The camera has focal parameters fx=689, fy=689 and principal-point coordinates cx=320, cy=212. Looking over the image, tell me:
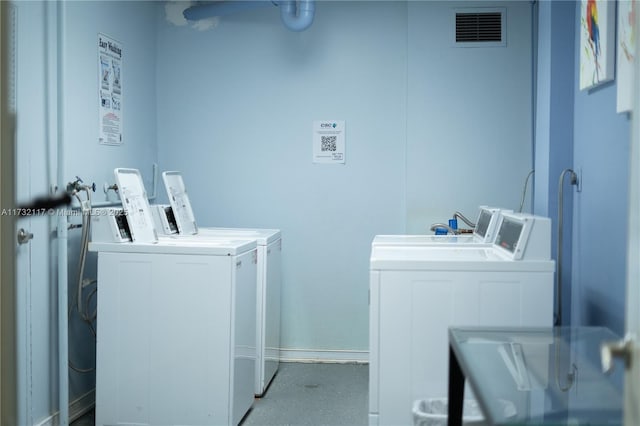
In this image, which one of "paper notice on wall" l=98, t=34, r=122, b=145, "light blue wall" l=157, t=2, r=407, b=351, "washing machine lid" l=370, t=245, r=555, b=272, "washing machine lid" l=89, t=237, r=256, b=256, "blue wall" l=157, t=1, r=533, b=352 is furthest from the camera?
"light blue wall" l=157, t=2, r=407, b=351

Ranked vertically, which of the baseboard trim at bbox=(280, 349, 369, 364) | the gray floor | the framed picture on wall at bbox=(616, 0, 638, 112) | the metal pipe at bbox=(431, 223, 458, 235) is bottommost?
the gray floor

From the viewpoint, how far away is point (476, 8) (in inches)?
177

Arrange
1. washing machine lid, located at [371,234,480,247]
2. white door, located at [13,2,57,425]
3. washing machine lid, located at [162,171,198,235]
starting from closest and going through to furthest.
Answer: white door, located at [13,2,57,425] < washing machine lid, located at [371,234,480,247] < washing machine lid, located at [162,171,198,235]

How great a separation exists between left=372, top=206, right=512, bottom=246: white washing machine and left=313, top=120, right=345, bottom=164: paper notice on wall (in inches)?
40.3

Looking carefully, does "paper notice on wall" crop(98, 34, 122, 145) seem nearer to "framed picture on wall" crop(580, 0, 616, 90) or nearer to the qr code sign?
the qr code sign

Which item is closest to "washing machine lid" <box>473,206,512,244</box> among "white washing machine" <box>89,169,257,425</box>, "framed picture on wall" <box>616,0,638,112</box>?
"framed picture on wall" <box>616,0,638,112</box>

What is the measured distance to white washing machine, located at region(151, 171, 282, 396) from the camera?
13.1 feet

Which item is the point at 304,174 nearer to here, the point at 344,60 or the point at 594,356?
the point at 344,60

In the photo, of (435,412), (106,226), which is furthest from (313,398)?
(106,226)

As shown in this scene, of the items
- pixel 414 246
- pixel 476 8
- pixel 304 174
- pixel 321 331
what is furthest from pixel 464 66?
pixel 321 331

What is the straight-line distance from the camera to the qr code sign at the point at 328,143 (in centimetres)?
475

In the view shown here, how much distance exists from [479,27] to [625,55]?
1908mm

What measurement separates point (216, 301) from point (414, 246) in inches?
40.4

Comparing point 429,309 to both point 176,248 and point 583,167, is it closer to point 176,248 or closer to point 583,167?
point 583,167
